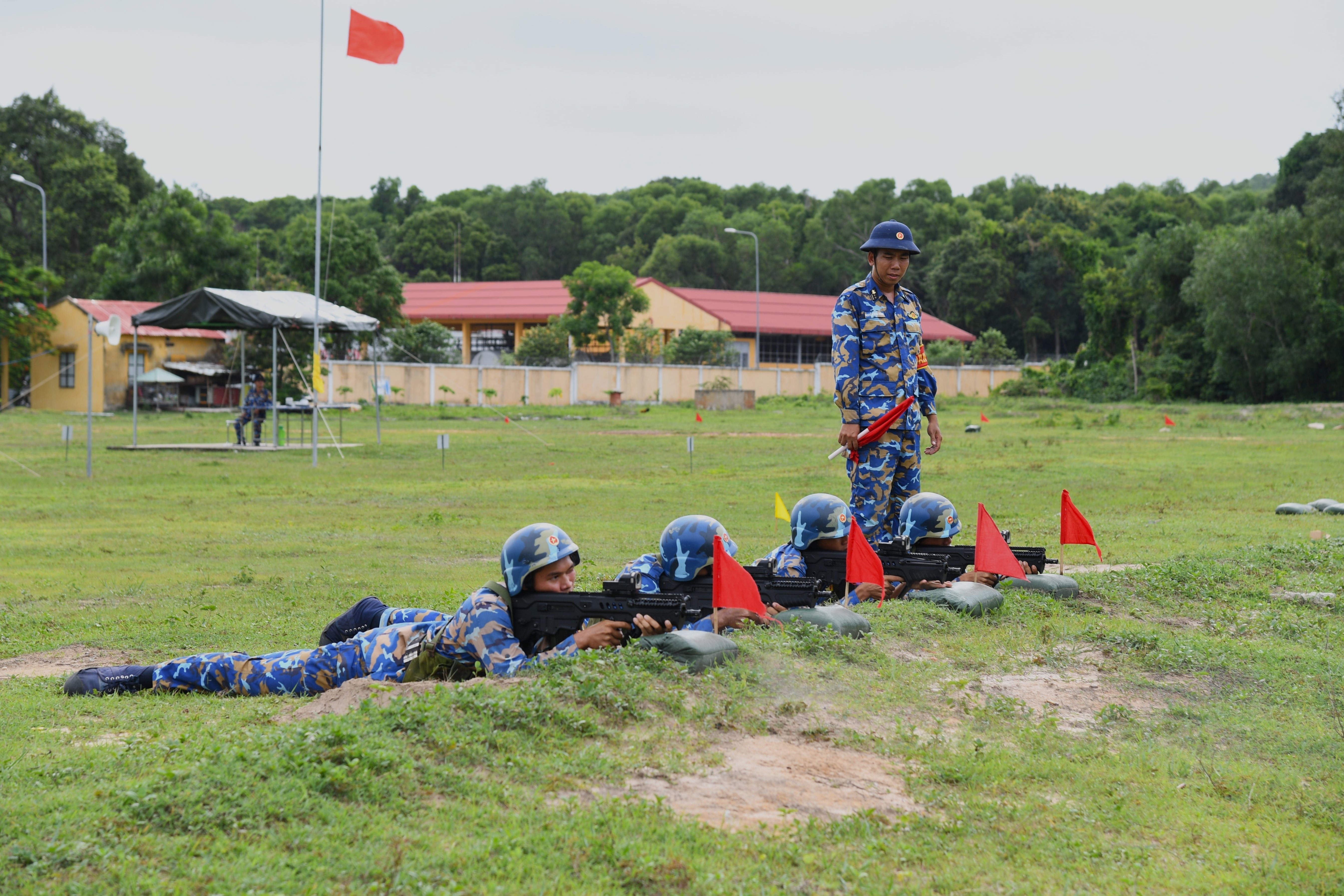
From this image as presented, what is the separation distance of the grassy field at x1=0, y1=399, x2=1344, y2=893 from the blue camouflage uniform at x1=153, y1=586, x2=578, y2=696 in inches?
7.2

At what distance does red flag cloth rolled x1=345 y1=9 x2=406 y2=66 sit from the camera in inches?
798

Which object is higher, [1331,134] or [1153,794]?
[1331,134]

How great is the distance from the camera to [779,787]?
4250 millimetres

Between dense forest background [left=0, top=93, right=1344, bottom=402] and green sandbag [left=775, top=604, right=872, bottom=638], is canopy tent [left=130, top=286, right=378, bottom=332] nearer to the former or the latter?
green sandbag [left=775, top=604, right=872, bottom=638]

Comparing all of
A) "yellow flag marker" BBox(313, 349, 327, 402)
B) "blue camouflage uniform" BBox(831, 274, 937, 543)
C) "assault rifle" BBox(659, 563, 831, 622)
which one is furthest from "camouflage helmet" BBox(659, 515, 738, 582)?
"yellow flag marker" BBox(313, 349, 327, 402)

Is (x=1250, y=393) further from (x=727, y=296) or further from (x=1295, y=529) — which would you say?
(x=1295, y=529)

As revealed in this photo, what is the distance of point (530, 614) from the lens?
5.68 metres

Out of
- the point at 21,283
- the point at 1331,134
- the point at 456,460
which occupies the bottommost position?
the point at 456,460

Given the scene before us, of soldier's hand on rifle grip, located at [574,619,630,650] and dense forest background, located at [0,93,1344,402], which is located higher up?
dense forest background, located at [0,93,1344,402]

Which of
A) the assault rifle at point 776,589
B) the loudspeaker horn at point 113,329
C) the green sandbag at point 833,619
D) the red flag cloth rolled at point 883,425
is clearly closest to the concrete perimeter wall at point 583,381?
the loudspeaker horn at point 113,329

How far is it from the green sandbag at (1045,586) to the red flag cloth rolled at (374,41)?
16203 mm

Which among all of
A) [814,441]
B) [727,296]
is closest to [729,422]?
[814,441]

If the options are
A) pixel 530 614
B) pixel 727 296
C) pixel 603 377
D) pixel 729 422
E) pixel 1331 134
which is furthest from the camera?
pixel 727 296

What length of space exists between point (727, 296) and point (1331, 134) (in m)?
32.9
